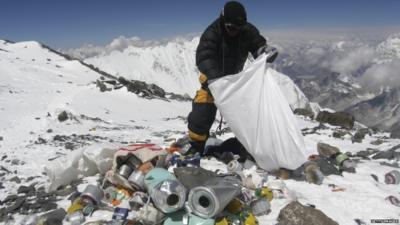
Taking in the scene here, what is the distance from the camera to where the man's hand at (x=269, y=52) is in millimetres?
5633

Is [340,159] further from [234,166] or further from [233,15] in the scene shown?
[233,15]

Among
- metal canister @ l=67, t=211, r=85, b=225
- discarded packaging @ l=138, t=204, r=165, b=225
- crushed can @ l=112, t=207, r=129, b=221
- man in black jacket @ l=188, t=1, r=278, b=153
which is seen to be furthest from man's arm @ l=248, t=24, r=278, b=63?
metal canister @ l=67, t=211, r=85, b=225

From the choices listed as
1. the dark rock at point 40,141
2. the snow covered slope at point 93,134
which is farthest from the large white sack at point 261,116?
the dark rock at point 40,141

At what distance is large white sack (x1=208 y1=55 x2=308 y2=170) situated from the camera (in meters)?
5.24

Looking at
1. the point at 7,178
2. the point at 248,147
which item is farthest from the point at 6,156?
the point at 248,147

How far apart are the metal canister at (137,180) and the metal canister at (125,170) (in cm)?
26

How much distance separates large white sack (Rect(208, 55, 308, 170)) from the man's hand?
6.7 inches

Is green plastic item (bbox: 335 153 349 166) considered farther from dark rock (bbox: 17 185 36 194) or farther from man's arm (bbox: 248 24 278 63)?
dark rock (bbox: 17 185 36 194)

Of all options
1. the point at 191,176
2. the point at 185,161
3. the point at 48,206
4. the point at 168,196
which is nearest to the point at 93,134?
the point at 185,161

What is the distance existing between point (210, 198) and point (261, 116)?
6.03ft

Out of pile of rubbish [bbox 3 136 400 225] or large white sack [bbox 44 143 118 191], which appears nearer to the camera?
pile of rubbish [bbox 3 136 400 225]

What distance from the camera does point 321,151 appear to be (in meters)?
7.23

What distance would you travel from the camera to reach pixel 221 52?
227 inches

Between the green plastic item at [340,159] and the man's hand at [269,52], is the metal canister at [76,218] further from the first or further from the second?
the green plastic item at [340,159]
